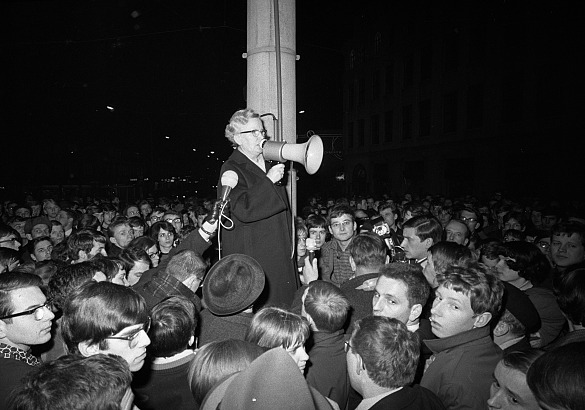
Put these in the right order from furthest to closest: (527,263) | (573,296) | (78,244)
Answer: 1. (78,244)
2. (527,263)
3. (573,296)

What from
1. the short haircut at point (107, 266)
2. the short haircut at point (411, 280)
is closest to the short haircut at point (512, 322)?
the short haircut at point (411, 280)

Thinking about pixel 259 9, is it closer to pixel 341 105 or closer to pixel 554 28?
pixel 554 28

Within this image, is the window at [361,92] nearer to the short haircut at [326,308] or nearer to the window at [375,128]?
the window at [375,128]

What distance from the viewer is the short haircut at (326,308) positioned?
107 inches

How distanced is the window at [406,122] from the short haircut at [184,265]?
30068 millimetres

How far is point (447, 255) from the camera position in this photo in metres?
3.87

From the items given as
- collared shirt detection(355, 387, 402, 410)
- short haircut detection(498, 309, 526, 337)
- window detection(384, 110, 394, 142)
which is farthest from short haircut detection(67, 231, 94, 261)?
window detection(384, 110, 394, 142)

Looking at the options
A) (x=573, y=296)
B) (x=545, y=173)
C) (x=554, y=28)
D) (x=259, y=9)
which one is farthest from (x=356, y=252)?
(x=554, y=28)

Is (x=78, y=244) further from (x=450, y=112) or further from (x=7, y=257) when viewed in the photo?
(x=450, y=112)

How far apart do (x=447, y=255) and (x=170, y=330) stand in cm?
260

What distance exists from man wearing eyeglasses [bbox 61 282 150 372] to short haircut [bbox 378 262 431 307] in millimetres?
1705

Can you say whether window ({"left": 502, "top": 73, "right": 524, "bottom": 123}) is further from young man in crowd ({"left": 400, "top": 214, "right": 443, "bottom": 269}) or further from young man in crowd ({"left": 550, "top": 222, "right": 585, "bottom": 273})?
young man in crowd ({"left": 400, "top": 214, "right": 443, "bottom": 269})

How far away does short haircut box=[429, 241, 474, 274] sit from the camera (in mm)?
3809

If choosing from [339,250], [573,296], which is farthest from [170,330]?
[339,250]
